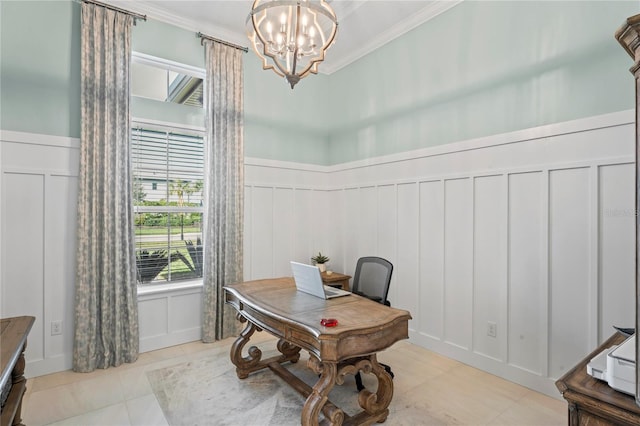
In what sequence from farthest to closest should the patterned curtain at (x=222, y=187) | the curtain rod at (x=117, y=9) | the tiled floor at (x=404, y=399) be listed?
the patterned curtain at (x=222, y=187) → the curtain rod at (x=117, y=9) → the tiled floor at (x=404, y=399)

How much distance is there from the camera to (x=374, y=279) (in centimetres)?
291

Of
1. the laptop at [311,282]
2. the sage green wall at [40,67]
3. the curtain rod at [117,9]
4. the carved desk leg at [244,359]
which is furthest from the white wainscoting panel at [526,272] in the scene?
the sage green wall at [40,67]

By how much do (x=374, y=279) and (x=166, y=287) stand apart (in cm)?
220

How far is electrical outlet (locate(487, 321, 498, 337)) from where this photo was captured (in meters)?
2.81

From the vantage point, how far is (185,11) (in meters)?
3.39

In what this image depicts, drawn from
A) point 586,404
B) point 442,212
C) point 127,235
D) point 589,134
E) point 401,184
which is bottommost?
point 586,404

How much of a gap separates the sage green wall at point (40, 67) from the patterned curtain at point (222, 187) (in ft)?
3.93

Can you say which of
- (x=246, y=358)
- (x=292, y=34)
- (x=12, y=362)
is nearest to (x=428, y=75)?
(x=292, y=34)

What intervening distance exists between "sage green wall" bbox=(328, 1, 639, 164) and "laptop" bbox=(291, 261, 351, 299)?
1889 mm

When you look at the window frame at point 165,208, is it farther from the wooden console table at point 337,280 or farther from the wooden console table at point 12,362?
the wooden console table at point 337,280

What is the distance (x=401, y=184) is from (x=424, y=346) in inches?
67.3

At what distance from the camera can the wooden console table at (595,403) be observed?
107 cm

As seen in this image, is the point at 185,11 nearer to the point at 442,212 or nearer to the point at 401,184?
the point at 401,184

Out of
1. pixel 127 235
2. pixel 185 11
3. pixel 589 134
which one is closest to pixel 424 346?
pixel 589 134
